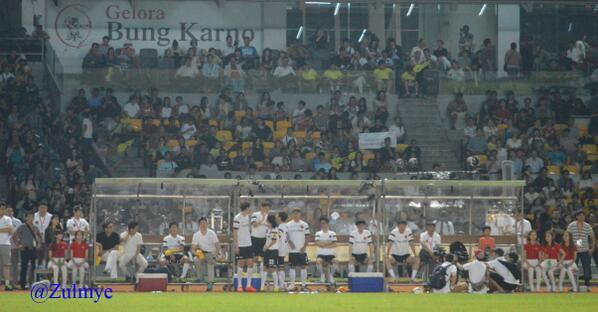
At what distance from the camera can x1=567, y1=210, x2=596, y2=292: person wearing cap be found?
1248 inches

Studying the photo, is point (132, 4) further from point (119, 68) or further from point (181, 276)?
point (181, 276)

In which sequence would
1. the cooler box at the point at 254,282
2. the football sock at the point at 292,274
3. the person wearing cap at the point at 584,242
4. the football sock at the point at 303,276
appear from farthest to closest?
the person wearing cap at the point at 584,242 → the football sock at the point at 292,274 → the football sock at the point at 303,276 → the cooler box at the point at 254,282

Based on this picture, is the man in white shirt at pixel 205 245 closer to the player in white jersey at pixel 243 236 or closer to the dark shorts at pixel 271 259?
the player in white jersey at pixel 243 236

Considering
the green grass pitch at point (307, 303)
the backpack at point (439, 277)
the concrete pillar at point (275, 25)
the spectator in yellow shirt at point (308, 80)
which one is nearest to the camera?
the green grass pitch at point (307, 303)

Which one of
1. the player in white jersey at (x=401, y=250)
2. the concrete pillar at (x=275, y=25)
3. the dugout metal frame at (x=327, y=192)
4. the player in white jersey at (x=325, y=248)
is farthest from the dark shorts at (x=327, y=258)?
the concrete pillar at (x=275, y=25)

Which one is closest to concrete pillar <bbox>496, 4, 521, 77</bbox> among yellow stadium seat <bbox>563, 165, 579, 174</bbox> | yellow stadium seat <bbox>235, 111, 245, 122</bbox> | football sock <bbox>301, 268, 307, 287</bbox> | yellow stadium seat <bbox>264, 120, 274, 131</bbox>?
yellow stadium seat <bbox>563, 165, 579, 174</bbox>

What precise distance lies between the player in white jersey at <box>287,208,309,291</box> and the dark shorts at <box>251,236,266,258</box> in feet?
2.02

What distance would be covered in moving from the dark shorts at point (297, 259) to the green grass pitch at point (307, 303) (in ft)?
8.35

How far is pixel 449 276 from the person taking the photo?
28312mm

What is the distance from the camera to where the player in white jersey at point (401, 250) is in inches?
1228

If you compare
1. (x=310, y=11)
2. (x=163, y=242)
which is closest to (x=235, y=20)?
(x=310, y=11)

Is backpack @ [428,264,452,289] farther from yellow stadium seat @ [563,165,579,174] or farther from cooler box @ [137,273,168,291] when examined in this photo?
yellow stadium seat @ [563,165,579,174]

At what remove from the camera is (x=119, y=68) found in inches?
1590

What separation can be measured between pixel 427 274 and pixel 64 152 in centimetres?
1243
